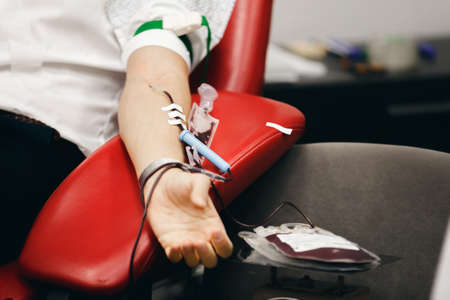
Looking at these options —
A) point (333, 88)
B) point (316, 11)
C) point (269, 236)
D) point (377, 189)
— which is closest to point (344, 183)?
point (377, 189)

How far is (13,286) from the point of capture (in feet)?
2.05

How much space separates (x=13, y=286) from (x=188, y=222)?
28cm

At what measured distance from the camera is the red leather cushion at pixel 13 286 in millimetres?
611

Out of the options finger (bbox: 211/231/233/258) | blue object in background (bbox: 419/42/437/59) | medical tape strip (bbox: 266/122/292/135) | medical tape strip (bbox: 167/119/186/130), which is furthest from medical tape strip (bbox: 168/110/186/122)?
blue object in background (bbox: 419/42/437/59)

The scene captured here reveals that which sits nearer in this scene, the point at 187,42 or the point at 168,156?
the point at 168,156

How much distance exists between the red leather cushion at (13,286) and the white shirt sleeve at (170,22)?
1.36 feet

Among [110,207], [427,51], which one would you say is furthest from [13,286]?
[427,51]

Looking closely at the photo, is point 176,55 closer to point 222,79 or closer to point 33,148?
point 222,79

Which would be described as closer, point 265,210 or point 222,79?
point 265,210

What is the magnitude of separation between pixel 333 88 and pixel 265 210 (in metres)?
0.84

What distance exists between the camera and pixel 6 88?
2.50 feet

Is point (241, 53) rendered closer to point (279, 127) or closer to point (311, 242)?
point (279, 127)

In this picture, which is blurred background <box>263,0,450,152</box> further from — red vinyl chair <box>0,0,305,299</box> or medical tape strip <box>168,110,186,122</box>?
medical tape strip <box>168,110,186,122</box>

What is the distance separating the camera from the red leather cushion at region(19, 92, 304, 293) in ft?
1.88
